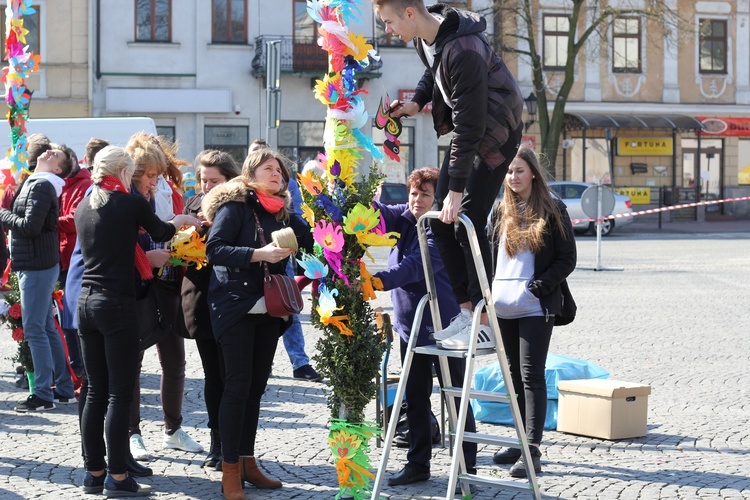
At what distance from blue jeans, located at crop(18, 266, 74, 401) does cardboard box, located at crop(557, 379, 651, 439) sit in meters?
3.95

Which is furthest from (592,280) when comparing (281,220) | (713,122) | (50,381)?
(713,122)

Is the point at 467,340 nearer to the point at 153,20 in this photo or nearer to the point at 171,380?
the point at 171,380

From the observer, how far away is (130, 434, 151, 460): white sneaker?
711cm

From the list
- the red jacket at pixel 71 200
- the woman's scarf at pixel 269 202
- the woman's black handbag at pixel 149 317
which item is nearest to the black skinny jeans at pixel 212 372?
the woman's black handbag at pixel 149 317

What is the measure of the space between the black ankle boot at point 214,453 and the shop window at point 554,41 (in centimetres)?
3443

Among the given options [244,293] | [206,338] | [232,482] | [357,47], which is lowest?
[232,482]


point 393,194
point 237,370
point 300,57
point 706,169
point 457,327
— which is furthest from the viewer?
point 706,169

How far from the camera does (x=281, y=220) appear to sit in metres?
6.42

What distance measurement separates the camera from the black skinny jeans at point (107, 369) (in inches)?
244

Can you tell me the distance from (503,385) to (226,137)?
28.5m

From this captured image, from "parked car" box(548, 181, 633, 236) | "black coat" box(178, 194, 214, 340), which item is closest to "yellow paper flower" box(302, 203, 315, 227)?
"black coat" box(178, 194, 214, 340)

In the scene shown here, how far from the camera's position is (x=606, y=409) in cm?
756

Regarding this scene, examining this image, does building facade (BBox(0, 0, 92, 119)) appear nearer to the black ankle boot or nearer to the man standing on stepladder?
the black ankle boot

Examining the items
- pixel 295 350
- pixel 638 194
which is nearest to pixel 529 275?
pixel 295 350
